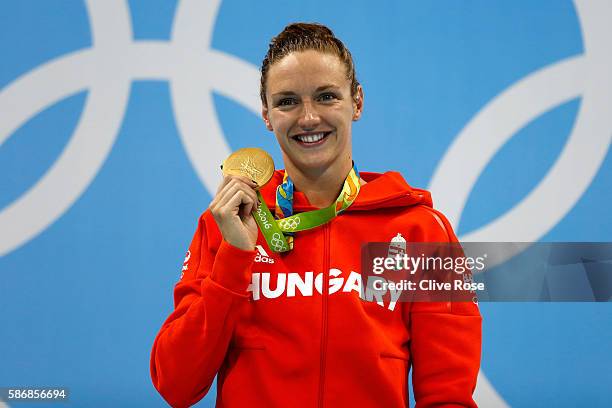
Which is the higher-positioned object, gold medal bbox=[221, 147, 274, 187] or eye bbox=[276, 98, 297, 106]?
eye bbox=[276, 98, 297, 106]

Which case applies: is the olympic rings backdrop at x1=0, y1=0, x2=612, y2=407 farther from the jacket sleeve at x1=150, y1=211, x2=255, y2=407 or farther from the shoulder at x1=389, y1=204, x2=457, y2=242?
the jacket sleeve at x1=150, y1=211, x2=255, y2=407

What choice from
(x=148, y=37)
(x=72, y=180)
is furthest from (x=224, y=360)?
(x=148, y=37)

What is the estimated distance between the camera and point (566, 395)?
2.32 meters

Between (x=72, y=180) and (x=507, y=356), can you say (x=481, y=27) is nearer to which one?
(x=507, y=356)

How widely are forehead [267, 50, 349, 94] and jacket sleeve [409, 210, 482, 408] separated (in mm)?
499

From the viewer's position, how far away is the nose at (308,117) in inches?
53.5

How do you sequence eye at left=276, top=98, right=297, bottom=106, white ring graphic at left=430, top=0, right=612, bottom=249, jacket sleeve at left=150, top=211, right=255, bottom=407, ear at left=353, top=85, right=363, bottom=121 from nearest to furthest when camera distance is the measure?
jacket sleeve at left=150, top=211, right=255, bottom=407 < eye at left=276, top=98, right=297, bottom=106 < ear at left=353, top=85, right=363, bottom=121 < white ring graphic at left=430, top=0, right=612, bottom=249

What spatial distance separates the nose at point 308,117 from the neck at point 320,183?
124 millimetres

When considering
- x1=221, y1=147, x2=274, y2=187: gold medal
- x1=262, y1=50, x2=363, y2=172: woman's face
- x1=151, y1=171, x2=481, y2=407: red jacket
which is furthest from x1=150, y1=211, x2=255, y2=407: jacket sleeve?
x1=262, y1=50, x2=363, y2=172: woman's face

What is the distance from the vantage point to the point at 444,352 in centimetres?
136

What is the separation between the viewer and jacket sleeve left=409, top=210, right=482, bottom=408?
1352 millimetres

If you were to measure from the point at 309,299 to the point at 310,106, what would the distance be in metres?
0.39

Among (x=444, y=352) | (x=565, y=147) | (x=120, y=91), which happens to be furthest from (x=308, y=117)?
(x=565, y=147)

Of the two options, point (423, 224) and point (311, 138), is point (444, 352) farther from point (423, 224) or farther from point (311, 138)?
point (311, 138)
